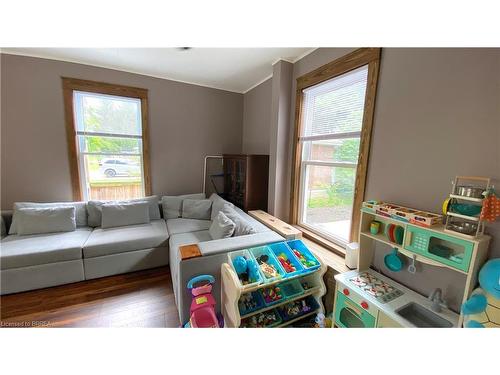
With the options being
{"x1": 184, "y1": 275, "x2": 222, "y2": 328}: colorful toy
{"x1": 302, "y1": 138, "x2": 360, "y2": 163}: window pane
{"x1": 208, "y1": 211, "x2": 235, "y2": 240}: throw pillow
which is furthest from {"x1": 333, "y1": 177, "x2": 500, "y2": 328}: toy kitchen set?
{"x1": 208, "y1": 211, "x2": 235, "y2": 240}: throw pillow

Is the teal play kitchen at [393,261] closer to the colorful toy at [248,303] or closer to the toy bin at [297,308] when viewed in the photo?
the toy bin at [297,308]

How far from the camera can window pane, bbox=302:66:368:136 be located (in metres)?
1.64

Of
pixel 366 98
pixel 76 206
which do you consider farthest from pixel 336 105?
pixel 76 206

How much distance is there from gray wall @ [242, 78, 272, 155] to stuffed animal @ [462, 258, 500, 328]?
7.73ft

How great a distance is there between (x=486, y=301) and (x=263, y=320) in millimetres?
1253

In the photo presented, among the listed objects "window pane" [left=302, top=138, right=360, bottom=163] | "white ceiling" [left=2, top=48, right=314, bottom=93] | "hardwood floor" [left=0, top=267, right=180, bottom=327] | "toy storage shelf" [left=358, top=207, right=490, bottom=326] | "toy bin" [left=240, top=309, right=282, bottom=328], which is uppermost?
"white ceiling" [left=2, top=48, right=314, bottom=93]

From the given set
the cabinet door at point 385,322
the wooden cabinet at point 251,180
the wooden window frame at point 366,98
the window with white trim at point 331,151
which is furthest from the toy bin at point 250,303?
the wooden cabinet at point 251,180

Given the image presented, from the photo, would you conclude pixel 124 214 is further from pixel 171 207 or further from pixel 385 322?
pixel 385 322

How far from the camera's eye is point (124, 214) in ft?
8.48

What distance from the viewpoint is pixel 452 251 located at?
1071mm

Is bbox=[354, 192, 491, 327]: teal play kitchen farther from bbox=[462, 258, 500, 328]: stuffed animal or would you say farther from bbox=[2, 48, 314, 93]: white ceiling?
bbox=[2, 48, 314, 93]: white ceiling

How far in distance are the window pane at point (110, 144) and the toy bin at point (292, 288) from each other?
282cm
